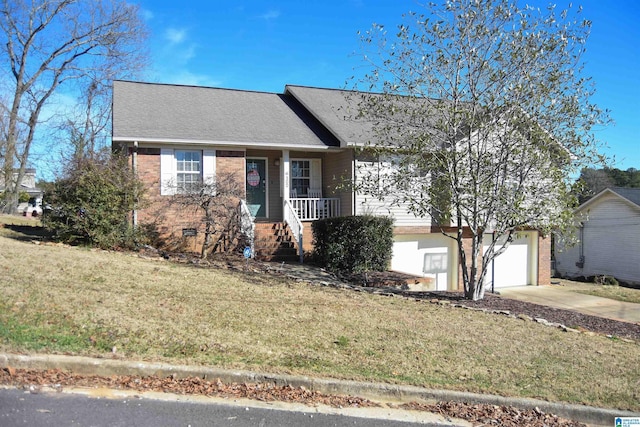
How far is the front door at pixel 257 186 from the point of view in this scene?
17000 millimetres

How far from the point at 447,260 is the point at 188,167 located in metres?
9.13

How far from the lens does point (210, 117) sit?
1655 centimetres

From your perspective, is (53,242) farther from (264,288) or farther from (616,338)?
(616,338)

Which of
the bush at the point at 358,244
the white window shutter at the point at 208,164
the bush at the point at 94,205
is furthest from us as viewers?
the white window shutter at the point at 208,164

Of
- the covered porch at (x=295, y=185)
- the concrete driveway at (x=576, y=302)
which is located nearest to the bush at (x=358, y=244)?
the covered porch at (x=295, y=185)

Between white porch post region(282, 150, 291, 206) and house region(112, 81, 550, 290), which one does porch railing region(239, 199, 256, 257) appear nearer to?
house region(112, 81, 550, 290)

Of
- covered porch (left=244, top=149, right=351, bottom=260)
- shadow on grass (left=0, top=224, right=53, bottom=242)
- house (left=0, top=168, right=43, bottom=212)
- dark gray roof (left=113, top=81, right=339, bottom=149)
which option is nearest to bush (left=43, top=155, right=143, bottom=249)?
shadow on grass (left=0, top=224, right=53, bottom=242)

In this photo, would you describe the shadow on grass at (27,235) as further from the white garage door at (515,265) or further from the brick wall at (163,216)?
the white garage door at (515,265)

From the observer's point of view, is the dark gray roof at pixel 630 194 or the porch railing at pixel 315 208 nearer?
the porch railing at pixel 315 208

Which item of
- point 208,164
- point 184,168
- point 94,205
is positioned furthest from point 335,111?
point 94,205

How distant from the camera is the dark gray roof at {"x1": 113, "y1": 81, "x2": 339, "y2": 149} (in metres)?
14.8

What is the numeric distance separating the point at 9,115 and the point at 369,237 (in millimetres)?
27309

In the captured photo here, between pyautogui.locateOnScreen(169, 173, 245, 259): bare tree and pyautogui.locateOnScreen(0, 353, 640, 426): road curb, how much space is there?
8314mm

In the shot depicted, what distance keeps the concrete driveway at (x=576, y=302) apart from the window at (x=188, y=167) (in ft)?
33.6
